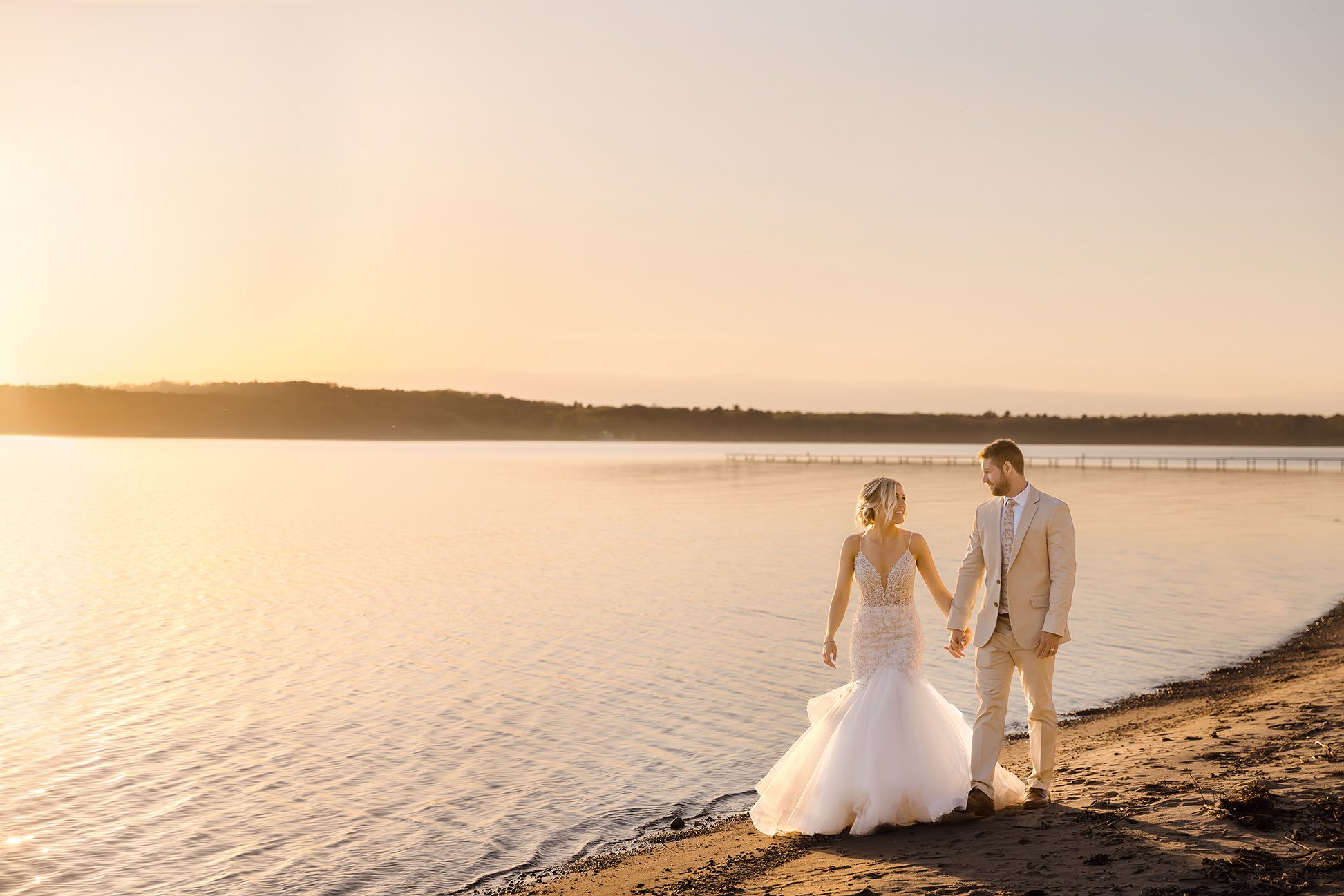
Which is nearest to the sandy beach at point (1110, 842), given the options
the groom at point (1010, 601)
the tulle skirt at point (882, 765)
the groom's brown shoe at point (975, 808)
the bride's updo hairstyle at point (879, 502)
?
the groom's brown shoe at point (975, 808)

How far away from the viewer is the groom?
6742mm

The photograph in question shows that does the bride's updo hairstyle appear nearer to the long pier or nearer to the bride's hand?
the bride's hand

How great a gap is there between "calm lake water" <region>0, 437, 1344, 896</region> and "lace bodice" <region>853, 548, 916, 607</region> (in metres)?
3.70

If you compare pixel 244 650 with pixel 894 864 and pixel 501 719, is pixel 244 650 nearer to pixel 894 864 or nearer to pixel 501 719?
pixel 501 719

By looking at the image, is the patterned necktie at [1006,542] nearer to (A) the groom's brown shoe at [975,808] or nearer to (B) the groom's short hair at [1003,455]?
(B) the groom's short hair at [1003,455]

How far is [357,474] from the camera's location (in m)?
102

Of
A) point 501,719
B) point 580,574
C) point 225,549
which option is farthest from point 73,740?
point 225,549

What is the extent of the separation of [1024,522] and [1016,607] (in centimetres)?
58

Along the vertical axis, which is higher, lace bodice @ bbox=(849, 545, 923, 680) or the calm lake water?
lace bodice @ bbox=(849, 545, 923, 680)

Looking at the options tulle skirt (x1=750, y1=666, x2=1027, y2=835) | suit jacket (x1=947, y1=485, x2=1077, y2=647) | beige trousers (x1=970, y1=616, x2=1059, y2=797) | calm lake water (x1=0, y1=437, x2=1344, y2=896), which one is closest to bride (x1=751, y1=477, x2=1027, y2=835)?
tulle skirt (x1=750, y1=666, x2=1027, y2=835)

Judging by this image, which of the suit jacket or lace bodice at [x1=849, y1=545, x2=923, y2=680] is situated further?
lace bodice at [x1=849, y1=545, x2=923, y2=680]

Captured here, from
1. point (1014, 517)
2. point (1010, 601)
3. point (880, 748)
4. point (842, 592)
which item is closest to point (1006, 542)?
point (1014, 517)

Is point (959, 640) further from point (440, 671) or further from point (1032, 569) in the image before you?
point (440, 671)

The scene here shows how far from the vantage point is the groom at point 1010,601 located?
674 centimetres
